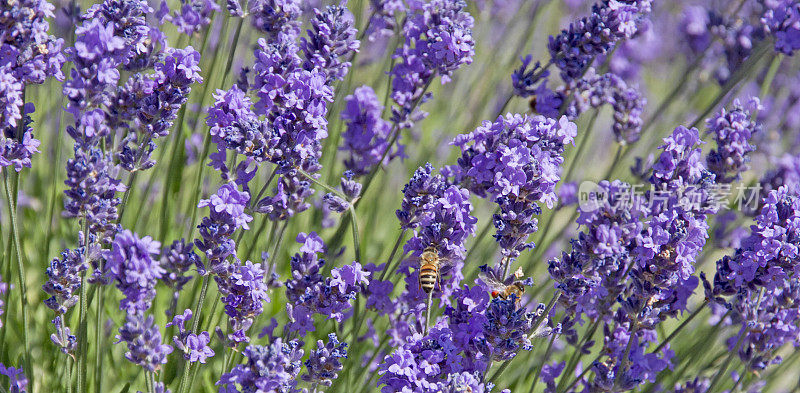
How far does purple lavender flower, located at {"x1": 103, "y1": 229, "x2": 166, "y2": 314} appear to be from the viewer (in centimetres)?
182

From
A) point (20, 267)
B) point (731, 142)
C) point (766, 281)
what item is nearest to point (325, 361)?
point (20, 267)

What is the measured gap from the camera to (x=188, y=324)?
2.51 meters

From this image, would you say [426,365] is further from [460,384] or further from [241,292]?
[241,292]

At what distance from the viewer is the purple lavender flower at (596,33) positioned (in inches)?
108

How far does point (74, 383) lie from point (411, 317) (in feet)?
4.61

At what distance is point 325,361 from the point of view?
2105 millimetres

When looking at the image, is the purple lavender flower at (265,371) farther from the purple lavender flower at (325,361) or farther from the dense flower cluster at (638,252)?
the dense flower cluster at (638,252)

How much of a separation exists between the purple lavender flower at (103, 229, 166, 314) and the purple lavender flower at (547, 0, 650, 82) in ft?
5.89

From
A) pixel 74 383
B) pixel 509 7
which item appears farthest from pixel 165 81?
pixel 509 7

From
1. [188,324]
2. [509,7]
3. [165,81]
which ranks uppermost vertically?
[509,7]

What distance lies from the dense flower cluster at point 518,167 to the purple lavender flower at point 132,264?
0.98 meters

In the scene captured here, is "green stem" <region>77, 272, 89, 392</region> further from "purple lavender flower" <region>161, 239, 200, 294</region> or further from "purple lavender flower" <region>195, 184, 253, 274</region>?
"purple lavender flower" <region>195, 184, 253, 274</region>

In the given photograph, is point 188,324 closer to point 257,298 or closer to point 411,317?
point 257,298

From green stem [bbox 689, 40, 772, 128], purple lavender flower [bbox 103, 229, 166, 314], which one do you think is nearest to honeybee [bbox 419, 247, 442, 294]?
purple lavender flower [bbox 103, 229, 166, 314]
